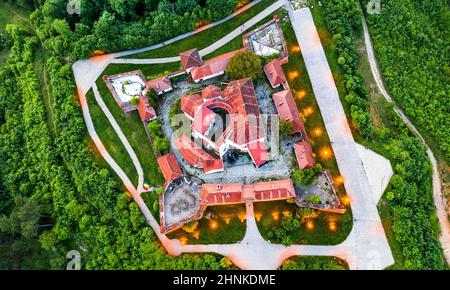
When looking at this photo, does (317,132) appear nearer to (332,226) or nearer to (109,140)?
(332,226)

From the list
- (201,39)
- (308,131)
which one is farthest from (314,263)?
(201,39)

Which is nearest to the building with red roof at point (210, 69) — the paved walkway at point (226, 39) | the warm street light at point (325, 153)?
the paved walkway at point (226, 39)

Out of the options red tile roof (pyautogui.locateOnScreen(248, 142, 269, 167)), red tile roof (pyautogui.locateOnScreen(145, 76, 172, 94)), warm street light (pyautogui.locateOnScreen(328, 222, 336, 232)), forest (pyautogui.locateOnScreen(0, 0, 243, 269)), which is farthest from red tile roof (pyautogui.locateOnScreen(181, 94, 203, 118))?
warm street light (pyautogui.locateOnScreen(328, 222, 336, 232))

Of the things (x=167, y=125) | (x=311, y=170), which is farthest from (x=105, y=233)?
(x=311, y=170)

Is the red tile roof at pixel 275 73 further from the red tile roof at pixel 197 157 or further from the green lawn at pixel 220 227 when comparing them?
the green lawn at pixel 220 227

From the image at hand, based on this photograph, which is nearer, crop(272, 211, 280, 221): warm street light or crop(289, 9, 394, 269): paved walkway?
crop(289, 9, 394, 269): paved walkway

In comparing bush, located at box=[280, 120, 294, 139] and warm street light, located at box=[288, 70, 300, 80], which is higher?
warm street light, located at box=[288, 70, 300, 80]

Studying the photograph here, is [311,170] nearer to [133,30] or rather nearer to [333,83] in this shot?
[333,83]

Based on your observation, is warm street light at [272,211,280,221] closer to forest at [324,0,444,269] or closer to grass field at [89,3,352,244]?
grass field at [89,3,352,244]
